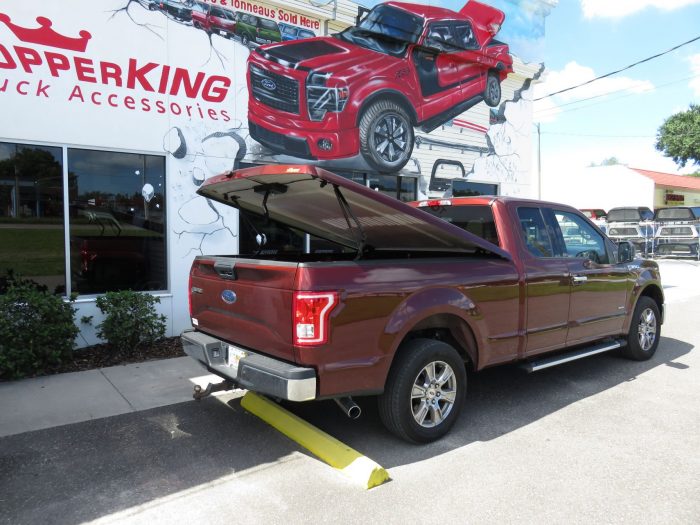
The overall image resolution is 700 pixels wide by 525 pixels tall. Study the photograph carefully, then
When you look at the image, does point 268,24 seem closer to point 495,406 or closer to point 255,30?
point 255,30

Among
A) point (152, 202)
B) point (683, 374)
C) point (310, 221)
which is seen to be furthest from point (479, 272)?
point (152, 202)

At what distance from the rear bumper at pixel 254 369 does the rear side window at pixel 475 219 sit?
2.30 metres

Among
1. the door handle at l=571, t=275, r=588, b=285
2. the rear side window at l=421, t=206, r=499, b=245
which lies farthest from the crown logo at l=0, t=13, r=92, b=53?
the door handle at l=571, t=275, r=588, b=285

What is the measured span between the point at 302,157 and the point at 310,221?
3.42 metres

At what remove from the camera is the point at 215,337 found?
404 cm

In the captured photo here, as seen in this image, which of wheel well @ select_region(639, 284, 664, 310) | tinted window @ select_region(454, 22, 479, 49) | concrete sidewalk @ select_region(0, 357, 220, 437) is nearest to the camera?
concrete sidewalk @ select_region(0, 357, 220, 437)

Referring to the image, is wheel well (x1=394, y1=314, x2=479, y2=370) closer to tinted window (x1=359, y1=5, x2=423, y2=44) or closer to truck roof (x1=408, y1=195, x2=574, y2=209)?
truck roof (x1=408, y1=195, x2=574, y2=209)

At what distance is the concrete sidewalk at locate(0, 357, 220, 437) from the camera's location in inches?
171

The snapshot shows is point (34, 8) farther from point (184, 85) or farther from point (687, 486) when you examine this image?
point (687, 486)

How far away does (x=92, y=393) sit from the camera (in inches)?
193

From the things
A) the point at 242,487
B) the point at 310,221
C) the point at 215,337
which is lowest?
the point at 242,487

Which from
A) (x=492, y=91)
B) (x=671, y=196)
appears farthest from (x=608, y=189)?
(x=492, y=91)

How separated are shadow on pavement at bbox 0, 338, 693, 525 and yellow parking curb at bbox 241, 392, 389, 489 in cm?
9

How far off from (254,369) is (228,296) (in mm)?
704
